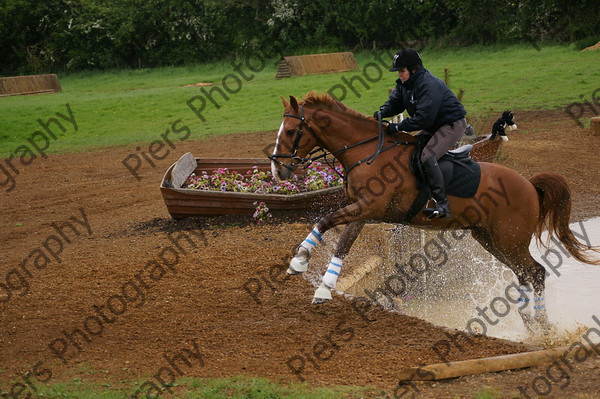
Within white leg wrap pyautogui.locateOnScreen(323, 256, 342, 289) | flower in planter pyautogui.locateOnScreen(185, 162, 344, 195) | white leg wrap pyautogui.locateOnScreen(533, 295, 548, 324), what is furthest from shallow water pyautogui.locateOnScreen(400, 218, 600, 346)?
flower in planter pyautogui.locateOnScreen(185, 162, 344, 195)

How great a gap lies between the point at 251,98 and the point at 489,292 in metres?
20.9

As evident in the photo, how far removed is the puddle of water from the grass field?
9870 mm

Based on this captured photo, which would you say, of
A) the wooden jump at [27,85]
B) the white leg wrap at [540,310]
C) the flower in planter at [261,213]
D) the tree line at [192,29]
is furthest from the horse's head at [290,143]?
the tree line at [192,29]

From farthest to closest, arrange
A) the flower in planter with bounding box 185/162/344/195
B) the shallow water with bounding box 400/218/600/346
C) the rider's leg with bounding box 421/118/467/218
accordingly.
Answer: the flower in planter with bounding box 185/162/344/195, the shallow water with bounding box 400/218/600/346, the rider's leg with bounding box 421/118/467/218

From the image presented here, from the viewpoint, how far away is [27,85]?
116ft

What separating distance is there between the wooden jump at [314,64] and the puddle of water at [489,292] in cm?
2418

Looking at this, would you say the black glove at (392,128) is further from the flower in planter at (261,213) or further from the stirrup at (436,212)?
the flower in planter at (261,213)

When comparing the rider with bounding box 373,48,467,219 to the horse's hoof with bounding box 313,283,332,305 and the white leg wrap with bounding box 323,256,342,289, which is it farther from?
the horse's hoof with bounding box 313,283,332,305

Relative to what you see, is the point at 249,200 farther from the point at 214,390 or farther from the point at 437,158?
the point at 214,390

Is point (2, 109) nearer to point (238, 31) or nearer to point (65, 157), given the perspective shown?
point (65, 157)

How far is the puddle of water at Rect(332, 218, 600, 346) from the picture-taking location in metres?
8.62

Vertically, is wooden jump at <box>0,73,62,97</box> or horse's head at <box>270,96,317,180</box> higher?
horse's head at <box>270,96,317,180</box>

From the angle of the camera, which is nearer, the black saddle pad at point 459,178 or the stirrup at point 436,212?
the stirrup at point 436,212

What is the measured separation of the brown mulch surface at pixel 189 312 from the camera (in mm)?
6559
